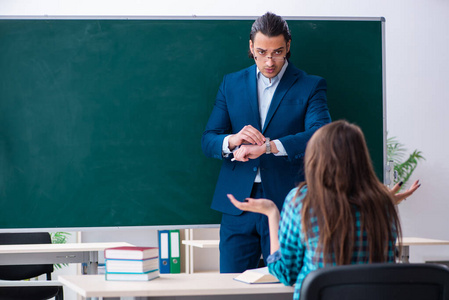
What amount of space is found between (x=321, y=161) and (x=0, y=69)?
7.38 ft

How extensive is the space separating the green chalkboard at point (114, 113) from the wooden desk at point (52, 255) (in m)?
0.31

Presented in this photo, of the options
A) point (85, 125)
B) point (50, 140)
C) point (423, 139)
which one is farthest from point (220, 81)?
point (423, 139)

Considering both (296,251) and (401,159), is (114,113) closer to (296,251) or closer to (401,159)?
(296,251)

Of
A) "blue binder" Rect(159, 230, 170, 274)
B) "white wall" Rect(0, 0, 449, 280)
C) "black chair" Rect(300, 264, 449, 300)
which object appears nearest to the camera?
"black chair" Rect(300, 264, 449, 300)

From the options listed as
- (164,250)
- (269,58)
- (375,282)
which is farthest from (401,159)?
(375,282)

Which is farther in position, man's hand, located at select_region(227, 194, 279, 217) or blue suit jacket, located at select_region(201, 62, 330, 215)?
blue suit jacket, located at select_region(201, 62, 330, 215)

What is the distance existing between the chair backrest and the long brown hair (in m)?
3.15

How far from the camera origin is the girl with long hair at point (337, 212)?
168cm

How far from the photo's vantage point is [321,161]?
174cm

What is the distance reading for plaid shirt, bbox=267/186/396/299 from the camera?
171 centimetres

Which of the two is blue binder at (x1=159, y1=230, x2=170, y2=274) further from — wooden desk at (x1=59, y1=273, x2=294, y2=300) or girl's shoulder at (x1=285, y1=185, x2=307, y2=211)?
girl's shoulder at (x1=285, y1=185, x2=307, y2=211)

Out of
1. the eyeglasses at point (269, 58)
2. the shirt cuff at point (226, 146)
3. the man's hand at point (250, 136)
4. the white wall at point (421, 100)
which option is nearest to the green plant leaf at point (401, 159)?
the white wall at point (421, 100)

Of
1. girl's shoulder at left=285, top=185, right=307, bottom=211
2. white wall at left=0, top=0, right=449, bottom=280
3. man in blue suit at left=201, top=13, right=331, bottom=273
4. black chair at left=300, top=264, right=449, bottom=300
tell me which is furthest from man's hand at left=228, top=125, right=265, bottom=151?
white wall at left=0, top=0, right=449, bottom=280

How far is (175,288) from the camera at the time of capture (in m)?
1.86
